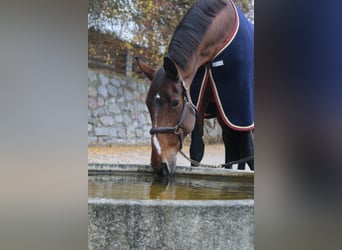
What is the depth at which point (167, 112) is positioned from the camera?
1.83m

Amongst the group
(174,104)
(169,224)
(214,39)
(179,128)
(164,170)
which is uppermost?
(214,39)

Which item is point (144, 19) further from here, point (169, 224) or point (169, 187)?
point (169, 224)

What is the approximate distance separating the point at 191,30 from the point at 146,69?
0.99ft

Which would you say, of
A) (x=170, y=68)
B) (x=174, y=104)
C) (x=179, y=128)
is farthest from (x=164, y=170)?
(x=170, y=68)

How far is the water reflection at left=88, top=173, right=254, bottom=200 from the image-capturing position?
1.73 meters

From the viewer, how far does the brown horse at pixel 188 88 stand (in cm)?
180

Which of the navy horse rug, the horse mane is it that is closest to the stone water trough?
the navy horse rug

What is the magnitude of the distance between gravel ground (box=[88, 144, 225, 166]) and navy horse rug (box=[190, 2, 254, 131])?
162 millimetres

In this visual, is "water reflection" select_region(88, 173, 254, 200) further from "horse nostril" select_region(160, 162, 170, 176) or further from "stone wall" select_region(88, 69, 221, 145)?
"stone wall" select_region(88, 69, 221, 145)
